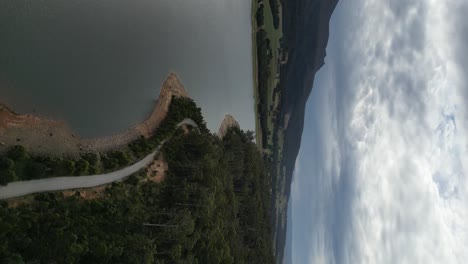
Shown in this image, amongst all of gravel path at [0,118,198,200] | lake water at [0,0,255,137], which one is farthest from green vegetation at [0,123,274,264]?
lake water at [0,0,255,137]

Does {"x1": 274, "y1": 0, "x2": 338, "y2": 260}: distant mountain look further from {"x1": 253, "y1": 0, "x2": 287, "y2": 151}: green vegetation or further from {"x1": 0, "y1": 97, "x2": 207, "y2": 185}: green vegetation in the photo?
{"x1": 0, "y1": 97, "x2": 207, "y2": 185}: green vegetation

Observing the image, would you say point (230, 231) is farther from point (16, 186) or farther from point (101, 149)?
point (16, 186)

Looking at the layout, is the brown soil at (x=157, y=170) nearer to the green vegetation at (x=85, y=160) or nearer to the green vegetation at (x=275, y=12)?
the green vegetation at (x=85, y=160)

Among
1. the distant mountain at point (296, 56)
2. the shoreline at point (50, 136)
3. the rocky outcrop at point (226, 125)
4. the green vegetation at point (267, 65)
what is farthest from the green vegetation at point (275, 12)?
the shoreline at point (50, 136)

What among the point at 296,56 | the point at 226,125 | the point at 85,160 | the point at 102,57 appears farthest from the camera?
the point at 296,56

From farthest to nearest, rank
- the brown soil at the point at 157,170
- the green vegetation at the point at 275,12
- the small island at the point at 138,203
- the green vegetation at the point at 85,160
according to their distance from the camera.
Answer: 1. the green vegetation at the point at 275,12
2. the brown soil at the point at 157,170
3. the green vegetation at the point at 85,160
4. the small island at the point at 138,203

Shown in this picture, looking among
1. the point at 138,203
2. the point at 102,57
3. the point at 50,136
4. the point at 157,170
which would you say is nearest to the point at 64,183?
the point at 50,136

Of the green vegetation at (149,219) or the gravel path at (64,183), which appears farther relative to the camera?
the gravel path at (64,183)

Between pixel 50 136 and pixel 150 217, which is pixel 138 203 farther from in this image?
pixel 50 136
